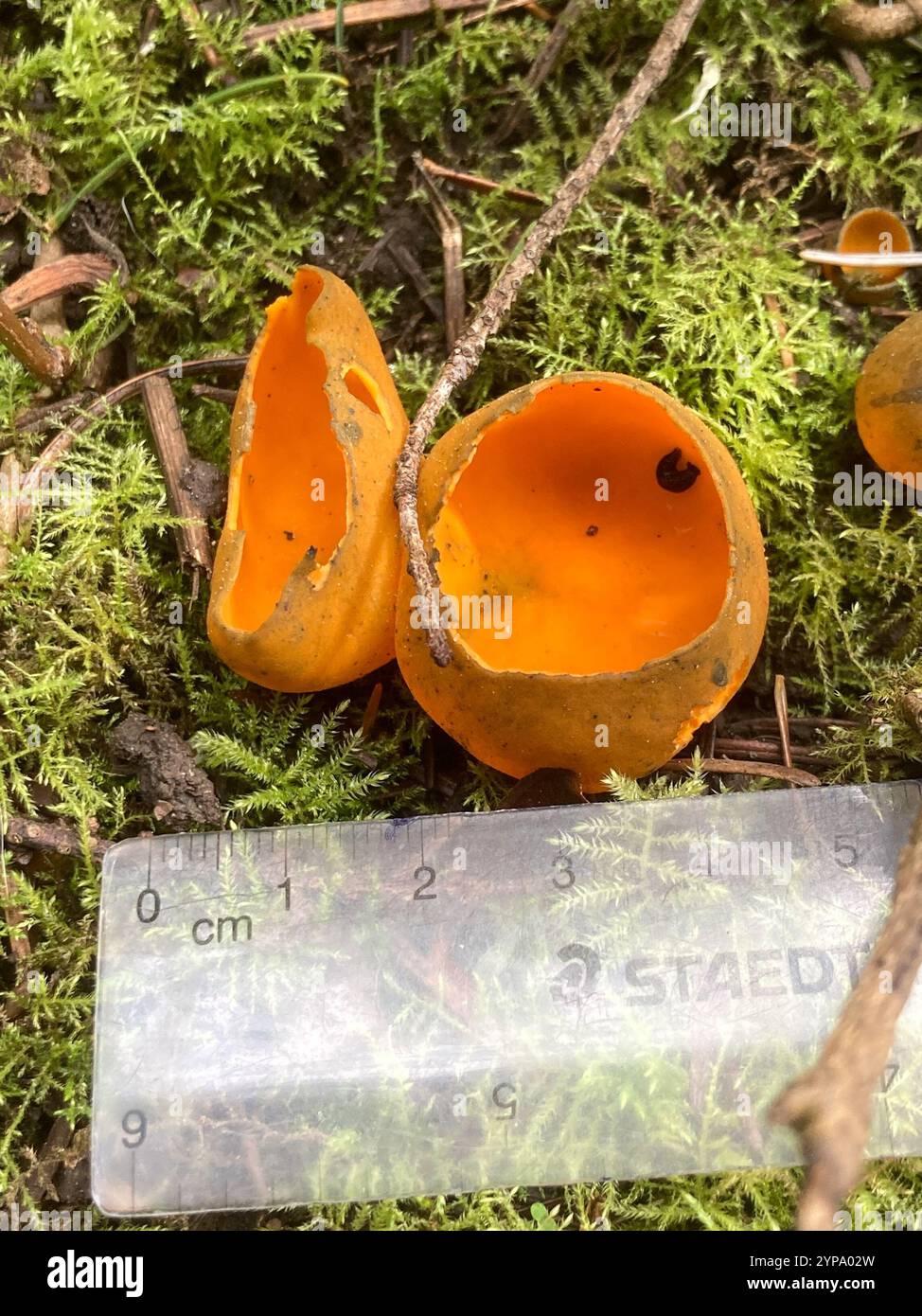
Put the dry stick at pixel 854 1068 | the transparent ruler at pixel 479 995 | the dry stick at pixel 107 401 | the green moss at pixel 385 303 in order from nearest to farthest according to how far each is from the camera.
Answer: the dry stick at pixel 854 1068 < the transparent ruler at pixel 479 995 < the green moss at pixel 385 303 < the dry stick at pixel 107 401

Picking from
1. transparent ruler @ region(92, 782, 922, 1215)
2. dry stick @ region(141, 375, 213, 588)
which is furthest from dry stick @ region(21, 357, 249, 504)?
transparent ruler @ region(92, 782, 922, 1215)

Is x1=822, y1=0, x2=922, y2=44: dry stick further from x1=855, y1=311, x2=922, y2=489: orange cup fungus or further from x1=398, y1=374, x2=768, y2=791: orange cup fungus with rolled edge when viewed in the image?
x1=398, y1=374, x2=768, y2=791: orange cup fungus with rolled edge

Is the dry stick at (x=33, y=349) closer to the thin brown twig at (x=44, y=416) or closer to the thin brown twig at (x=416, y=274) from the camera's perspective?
the thin brown twig at (x=44, y=416)

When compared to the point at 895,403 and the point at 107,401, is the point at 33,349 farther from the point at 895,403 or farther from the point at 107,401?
the point at 895,403

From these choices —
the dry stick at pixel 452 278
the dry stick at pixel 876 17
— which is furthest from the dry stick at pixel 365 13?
the dry stick at pixel 876 17

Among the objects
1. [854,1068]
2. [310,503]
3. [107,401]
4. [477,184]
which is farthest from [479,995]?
[477,184]
